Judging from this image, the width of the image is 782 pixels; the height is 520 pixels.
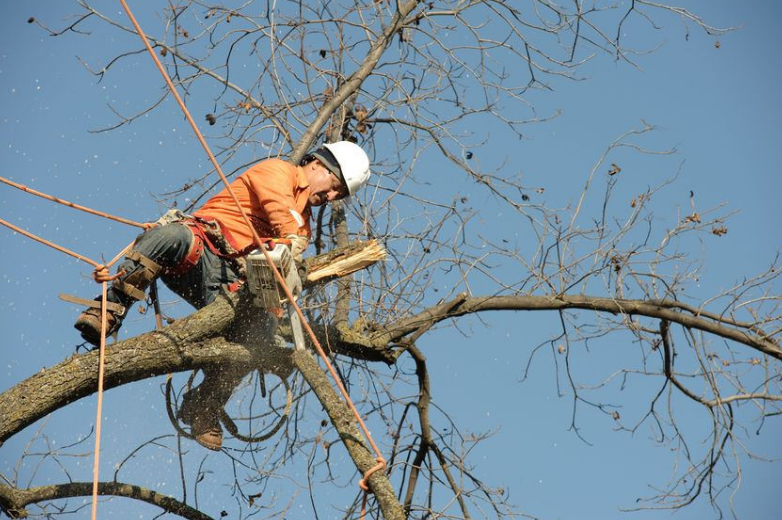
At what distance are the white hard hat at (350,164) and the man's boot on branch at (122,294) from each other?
1.34m

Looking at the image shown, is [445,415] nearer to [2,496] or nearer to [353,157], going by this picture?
[353,157]

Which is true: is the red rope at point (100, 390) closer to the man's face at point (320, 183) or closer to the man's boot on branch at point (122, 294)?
the man's boot on branch at point (122, 294)

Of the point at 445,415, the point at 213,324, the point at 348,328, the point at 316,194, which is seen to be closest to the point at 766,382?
the point at 445,415

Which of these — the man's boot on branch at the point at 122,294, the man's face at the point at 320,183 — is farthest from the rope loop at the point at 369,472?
the man's face at the point at 320,183

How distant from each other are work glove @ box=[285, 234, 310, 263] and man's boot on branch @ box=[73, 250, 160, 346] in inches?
26.4

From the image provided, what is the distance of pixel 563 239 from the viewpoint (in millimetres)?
6129

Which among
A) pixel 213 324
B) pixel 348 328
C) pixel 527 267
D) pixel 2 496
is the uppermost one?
pixel 527 267

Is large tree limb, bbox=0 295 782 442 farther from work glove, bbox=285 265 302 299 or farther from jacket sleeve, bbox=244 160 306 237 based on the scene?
jacket sleeve, bbox=244 160 306 237

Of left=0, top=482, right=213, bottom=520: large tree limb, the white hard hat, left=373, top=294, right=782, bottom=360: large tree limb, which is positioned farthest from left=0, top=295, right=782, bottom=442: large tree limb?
the white hard hat

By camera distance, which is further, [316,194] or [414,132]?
[414,132]

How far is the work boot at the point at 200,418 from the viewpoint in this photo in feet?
18.8

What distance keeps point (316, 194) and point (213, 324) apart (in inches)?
44.5

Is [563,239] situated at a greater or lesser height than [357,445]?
greater

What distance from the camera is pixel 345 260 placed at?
5387 millimetres
